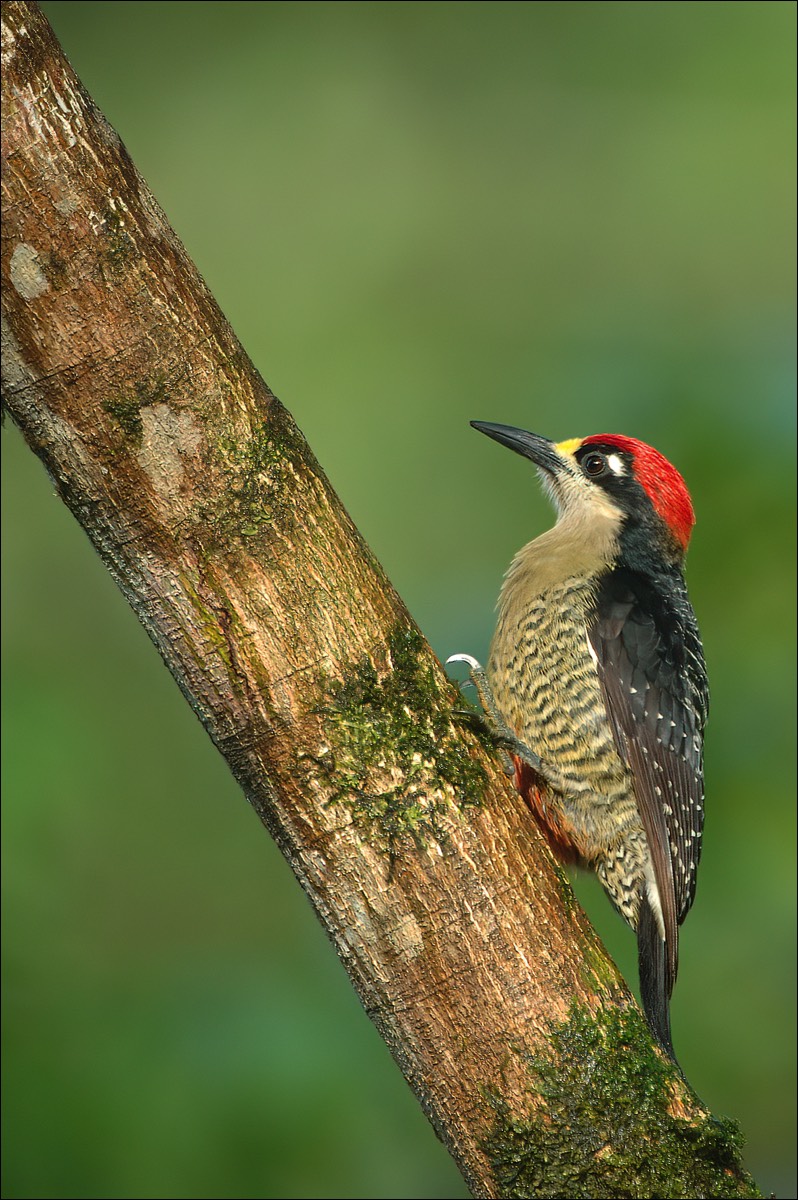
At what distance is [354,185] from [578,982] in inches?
348

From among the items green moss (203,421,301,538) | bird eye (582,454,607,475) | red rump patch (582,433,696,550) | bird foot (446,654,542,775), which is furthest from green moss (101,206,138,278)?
bird eye (582,454,607,475)

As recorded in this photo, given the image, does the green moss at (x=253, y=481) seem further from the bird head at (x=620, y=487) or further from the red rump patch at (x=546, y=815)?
the bird head at (x=620, y=487)

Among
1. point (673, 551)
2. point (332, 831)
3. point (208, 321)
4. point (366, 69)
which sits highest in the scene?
point (366, 69)

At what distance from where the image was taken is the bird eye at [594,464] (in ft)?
14.0

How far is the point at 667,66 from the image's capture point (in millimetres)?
10453

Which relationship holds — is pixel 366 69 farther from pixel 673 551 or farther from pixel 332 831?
pixel 332 831

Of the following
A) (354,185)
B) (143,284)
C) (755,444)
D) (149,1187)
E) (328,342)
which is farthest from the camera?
(354,185)

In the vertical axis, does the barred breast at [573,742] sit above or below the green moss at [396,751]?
below

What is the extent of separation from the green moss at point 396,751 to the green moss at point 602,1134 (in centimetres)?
47

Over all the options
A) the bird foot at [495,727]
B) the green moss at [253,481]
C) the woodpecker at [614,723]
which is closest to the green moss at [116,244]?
the green moss at [253,481]

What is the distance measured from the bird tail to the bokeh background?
0.71 m

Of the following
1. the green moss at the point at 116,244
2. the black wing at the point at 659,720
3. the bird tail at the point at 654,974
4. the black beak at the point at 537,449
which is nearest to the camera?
the green moss at the point at 116,244

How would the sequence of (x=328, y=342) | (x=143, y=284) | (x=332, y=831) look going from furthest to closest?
(x=328, y=342)
(x=332, y=831)
(x=143, y=284)

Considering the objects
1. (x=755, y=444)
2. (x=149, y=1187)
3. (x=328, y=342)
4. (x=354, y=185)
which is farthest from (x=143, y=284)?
(x=354, y=185)
